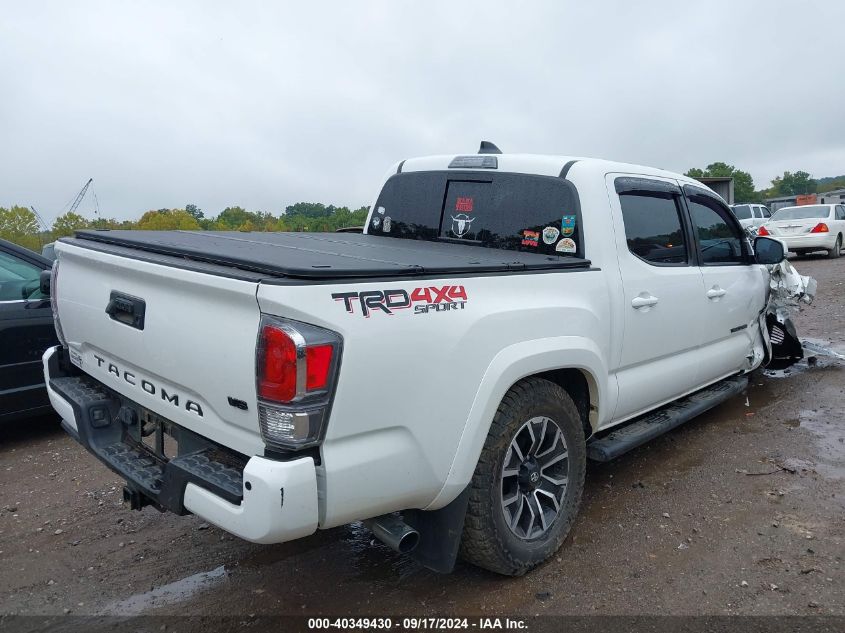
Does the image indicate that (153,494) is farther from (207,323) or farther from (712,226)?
(712,226)

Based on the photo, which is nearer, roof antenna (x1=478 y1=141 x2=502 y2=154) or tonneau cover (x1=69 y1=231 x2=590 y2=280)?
tonneau cover (x1=69 y1=231 x2=590 y2=280)

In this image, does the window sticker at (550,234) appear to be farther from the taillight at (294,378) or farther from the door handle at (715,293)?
the taillight at (294,378)

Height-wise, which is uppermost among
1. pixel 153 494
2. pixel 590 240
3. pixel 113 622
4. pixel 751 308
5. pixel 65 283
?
pixel 590 240

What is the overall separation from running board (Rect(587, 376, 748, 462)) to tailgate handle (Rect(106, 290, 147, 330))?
2348mm

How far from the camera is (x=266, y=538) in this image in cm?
213

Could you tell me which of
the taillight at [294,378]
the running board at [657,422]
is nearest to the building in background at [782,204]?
the running board at [657,422]

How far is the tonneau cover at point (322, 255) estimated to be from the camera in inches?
90.0

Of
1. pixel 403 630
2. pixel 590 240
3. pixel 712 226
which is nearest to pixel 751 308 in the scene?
pixel 712 226

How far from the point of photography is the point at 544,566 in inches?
124

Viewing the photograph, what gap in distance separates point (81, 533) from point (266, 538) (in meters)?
2.09

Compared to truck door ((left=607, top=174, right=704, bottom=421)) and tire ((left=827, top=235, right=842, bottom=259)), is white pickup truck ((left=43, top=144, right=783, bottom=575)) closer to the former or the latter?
truck door ((left=607, top=174, right=704, bottom=421))

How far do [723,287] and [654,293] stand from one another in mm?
1129

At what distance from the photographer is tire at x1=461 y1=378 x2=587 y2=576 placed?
9.00 feet

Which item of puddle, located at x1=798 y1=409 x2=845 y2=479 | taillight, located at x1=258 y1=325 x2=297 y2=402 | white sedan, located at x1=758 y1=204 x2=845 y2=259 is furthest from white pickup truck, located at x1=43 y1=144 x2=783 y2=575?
white sedan, located at x1=758 y1=204 x2=845 y2=259
